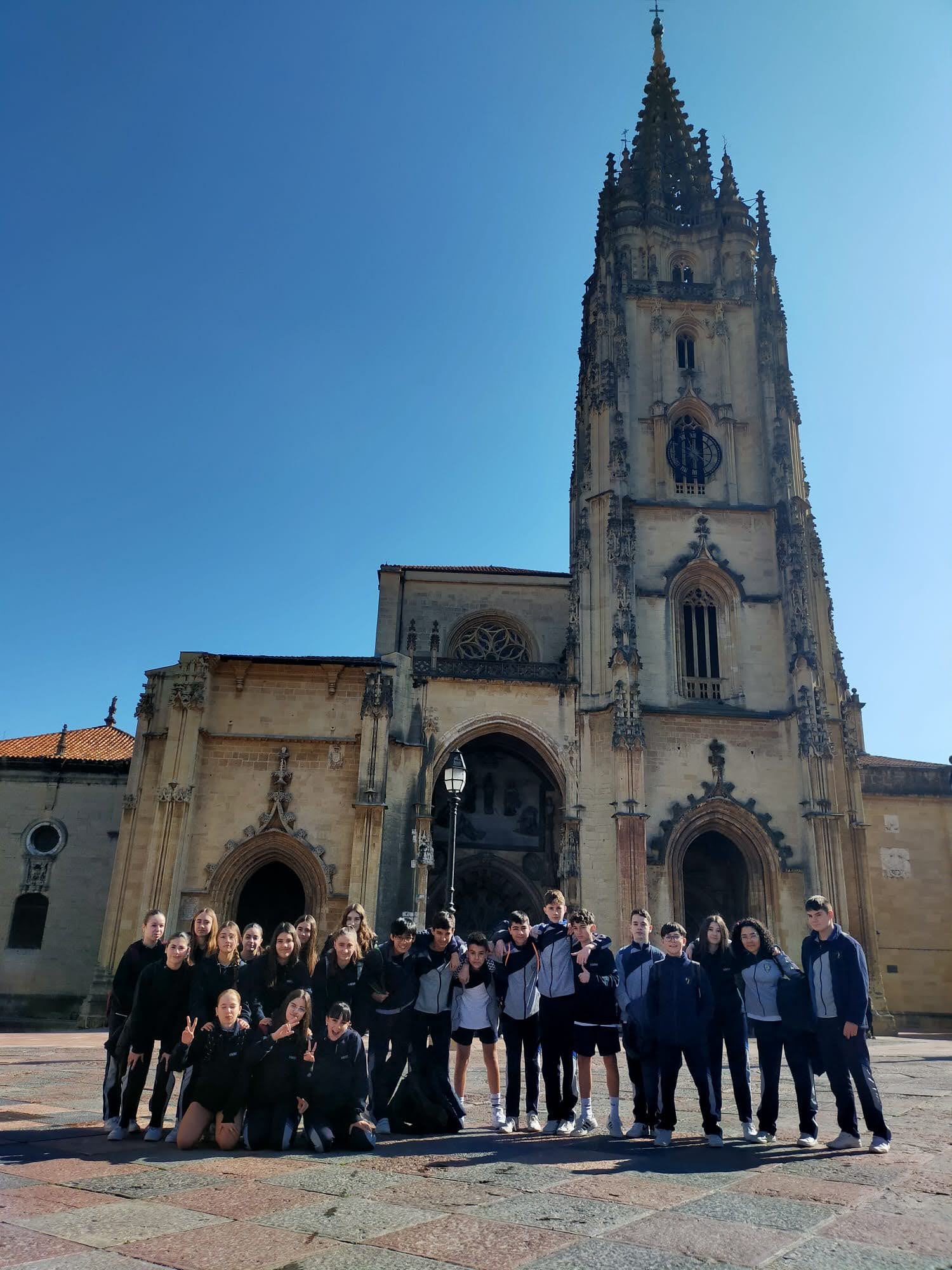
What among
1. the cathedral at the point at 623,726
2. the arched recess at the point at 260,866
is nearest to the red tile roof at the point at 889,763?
the cathedral at the point at 623,726

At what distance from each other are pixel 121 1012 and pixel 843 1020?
5.39m

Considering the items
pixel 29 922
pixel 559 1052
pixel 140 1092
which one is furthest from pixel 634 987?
pixel 29 922

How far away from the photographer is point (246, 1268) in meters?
3.40

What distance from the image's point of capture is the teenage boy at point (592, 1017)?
6.98m

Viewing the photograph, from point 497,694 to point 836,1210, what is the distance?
2075cm

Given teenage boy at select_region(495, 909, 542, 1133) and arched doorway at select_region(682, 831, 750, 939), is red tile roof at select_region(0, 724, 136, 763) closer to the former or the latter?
arched doorway at select_region(682, 831, 750, 939)

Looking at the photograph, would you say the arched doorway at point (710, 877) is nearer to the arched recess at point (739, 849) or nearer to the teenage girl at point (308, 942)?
the arched recess at point (739, 849)

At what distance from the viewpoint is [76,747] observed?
2772 centimetres

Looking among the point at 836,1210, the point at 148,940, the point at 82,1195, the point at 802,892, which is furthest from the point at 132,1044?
the point at 802,892

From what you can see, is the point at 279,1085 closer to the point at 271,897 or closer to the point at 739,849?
the point at 271,897

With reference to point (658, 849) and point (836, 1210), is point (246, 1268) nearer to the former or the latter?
point (836, 1210)

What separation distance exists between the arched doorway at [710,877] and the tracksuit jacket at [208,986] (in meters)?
20.7

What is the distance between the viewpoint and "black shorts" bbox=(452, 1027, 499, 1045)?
24.4 ft

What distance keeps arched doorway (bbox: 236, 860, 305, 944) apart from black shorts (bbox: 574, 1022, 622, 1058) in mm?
18369
